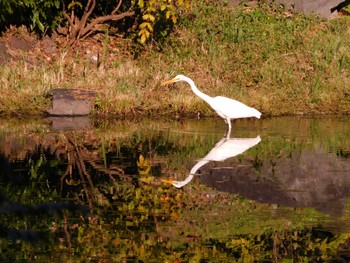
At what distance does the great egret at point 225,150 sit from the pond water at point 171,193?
0.09 feet

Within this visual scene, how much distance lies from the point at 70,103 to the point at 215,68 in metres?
4.06

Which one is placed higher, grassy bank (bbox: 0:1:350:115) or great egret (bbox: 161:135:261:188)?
grassy bank (bbox: 0:1:350:115)

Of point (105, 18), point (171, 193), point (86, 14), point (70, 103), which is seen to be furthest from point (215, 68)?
point (171, 193)

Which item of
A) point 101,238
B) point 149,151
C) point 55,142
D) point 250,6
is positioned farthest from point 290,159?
point 250,6

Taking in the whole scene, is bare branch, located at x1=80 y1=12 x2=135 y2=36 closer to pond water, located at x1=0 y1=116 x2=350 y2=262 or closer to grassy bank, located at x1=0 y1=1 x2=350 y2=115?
grassy bank, located at x1=0 y1=1 x2=350 y2=115

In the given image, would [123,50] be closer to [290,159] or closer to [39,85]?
[39,85]

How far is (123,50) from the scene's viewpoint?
2230 cm

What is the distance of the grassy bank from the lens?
62.6 feet

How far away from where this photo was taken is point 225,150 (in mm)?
14312

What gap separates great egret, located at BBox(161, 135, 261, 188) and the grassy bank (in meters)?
3.70

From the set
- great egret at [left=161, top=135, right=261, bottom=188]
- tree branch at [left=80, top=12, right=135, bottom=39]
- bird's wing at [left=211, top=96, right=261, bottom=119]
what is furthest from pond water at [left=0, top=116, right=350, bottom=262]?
tree branch at [left=80, top=12, right=135, bottom=39]

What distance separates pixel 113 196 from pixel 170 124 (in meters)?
7.64

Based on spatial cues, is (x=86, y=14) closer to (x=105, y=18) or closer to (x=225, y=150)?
(x=105, y=18)

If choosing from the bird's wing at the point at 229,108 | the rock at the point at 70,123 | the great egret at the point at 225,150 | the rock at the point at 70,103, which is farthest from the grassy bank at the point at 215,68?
the great egret at the point at 225,150
